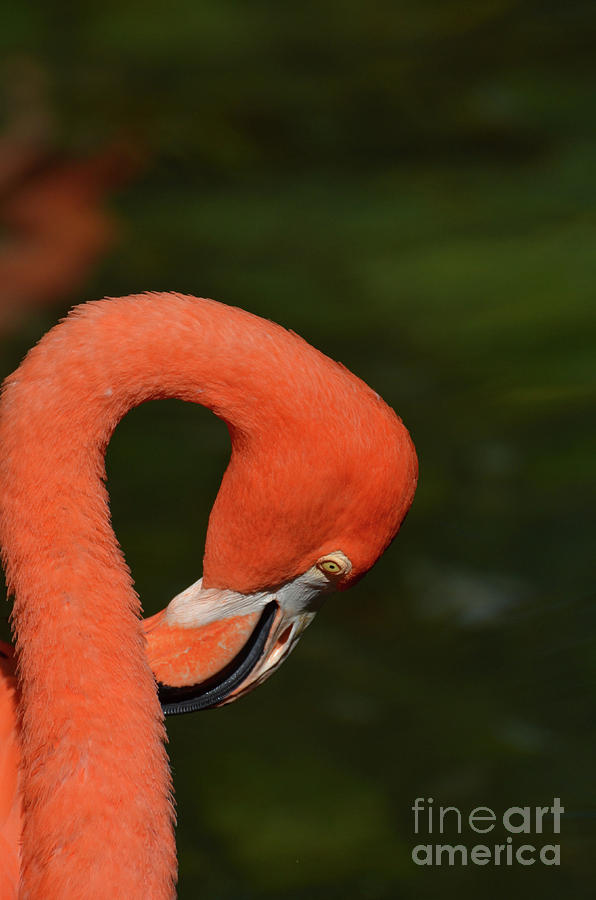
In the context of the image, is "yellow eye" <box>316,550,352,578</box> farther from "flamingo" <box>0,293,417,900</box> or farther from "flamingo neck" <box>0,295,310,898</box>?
"flamingo neck" <box>0,295,310,898</box>

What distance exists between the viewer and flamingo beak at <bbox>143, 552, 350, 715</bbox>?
2428 millimetres

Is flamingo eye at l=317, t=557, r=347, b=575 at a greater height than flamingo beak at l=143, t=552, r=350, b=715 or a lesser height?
greater

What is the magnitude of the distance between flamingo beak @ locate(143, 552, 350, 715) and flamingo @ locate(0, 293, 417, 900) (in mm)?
248

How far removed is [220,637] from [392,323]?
2.20 m

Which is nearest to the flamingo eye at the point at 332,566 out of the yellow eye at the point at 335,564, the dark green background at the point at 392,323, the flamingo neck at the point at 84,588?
the yellow eye at the point at 335,564

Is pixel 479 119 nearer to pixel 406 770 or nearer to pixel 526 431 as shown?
pixel 526 431

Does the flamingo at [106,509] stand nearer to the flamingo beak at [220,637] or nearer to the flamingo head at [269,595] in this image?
the flamingo head at [269,595]

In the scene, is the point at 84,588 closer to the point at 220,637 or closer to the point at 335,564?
the point at 220,637

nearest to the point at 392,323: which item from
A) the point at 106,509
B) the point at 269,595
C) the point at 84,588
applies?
the point at 269,595

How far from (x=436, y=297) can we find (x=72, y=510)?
2.55m

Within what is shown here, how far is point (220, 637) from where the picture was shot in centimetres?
245

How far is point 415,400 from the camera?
4.32 meters

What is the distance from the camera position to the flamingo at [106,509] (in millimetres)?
2057

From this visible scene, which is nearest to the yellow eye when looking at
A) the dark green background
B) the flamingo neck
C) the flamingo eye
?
the flamingo eye
